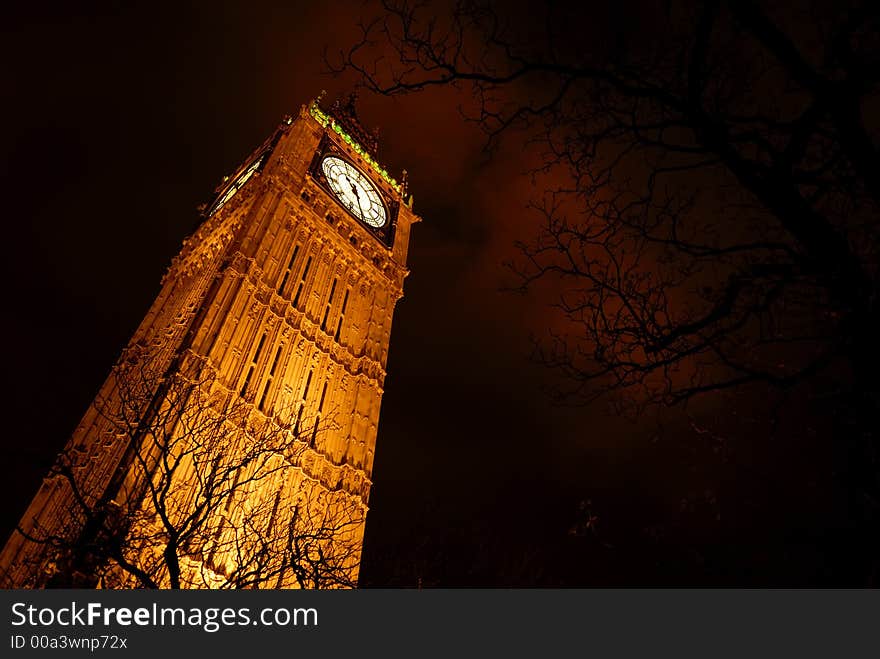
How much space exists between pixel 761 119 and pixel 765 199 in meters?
0.99

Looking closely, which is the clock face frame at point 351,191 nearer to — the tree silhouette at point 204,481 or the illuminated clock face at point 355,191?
the illuminated clock face at point 355,191

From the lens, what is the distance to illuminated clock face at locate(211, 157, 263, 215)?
35.8 metres

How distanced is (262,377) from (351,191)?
54.8 feet

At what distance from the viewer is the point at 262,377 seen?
25594mm

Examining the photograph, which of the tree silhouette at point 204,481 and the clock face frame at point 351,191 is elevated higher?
the clock face frame at point 351,191

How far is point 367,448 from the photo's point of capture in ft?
95.3

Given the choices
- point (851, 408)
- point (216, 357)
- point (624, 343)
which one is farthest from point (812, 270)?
point (216, 357)

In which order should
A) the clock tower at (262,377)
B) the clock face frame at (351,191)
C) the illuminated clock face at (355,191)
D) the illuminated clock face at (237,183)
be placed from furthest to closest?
the illuminated clock face at (355,191) → the clock face frame at (351,191) → the illuminated clock face at (237,183) → the clock tower at (262,377)

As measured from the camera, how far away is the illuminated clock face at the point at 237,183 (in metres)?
35.8

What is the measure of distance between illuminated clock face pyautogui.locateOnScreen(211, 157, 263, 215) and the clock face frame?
3.74 meters

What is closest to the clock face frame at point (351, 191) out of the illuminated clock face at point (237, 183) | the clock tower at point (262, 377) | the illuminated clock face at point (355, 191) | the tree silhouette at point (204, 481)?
the illuminated clock face at point (355, 191)

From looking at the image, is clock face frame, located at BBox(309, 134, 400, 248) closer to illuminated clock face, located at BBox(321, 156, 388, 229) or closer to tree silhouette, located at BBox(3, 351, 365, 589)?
illuminated clock face, located at BBox(321, 156, 388, 229)

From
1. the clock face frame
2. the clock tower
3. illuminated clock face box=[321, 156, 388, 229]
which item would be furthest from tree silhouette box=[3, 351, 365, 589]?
illuminated clock face box=[321, 156, 388, 229]
